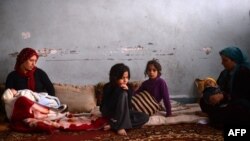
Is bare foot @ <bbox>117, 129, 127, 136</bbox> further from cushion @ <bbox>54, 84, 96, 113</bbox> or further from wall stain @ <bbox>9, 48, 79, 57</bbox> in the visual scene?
wall stain @ <bbox>9, 48, 79, 57</bbox>

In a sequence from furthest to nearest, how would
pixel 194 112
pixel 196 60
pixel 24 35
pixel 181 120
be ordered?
pixel 196 60 → pixel 24 35 → pixel 194 112 → pixel 181 120

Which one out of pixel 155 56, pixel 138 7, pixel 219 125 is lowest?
pixel 219 125

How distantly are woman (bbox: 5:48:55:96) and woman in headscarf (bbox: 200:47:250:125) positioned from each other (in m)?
2.06

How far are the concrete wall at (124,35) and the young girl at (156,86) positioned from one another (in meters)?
0.81

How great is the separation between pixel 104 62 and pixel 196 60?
1323 millimetres

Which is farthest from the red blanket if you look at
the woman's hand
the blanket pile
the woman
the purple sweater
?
the woman's hand

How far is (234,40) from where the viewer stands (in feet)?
16.4

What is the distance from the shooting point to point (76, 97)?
14.6 ft

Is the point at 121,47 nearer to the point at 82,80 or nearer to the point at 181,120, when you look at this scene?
the point at 82,80

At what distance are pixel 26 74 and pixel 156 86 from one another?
1.57 meters

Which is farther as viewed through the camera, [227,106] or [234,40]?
[234,40]

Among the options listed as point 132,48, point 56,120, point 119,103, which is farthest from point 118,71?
point 132,48

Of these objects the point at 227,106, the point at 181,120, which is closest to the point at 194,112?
the point at 181,120

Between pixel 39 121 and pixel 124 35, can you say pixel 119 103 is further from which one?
pixel 124 35
